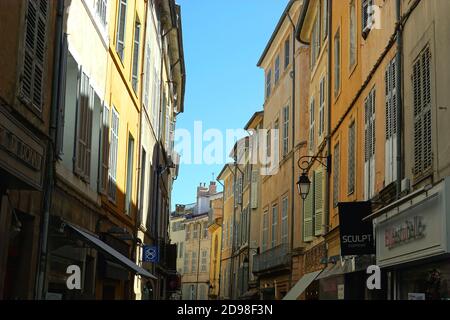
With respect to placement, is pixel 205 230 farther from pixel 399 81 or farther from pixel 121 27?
pixel 399 81

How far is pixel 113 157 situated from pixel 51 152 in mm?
6055

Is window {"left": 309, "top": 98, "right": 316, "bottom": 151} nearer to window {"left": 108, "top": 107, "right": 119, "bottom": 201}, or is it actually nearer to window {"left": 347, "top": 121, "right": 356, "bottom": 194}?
window {"left": 347, "top": 121, "right": 356, "bottom": 194}

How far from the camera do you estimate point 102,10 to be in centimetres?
1439

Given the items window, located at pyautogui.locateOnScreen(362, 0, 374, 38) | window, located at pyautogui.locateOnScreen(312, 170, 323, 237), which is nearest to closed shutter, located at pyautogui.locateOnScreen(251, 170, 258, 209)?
window, located at pyautogui.locateOnScreen(312, 170, 323, 237)

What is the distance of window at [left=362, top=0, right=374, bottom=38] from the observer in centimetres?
1469

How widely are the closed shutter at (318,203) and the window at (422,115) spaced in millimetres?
9503

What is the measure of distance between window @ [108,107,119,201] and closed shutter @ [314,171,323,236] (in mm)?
6146

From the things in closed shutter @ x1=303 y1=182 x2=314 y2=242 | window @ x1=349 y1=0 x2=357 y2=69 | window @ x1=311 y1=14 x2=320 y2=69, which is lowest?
closed shutter @ x1=303 y1=182 x2=314 y2=242

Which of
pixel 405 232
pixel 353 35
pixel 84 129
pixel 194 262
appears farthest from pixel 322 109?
pixel 194 262

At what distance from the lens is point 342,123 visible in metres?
17.9
